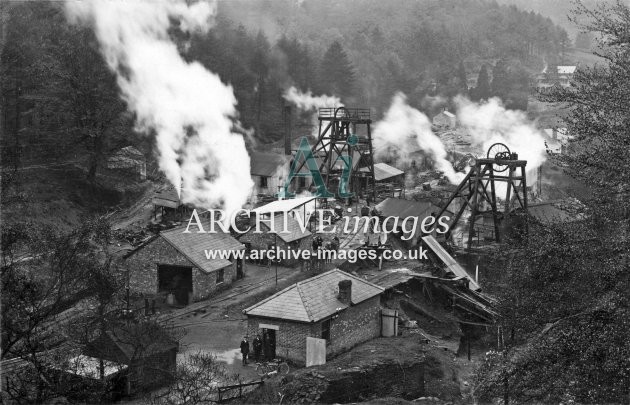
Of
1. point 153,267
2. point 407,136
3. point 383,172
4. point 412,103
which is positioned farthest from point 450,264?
point 412,103

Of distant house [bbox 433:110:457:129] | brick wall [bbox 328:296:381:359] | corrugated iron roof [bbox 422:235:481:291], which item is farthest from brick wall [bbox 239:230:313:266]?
distant house [bbox 433:110:457:129]

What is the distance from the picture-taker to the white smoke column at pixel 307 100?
68.4 metres

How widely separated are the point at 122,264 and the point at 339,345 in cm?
1080

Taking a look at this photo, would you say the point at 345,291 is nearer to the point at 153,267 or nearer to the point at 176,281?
the point at 176,281

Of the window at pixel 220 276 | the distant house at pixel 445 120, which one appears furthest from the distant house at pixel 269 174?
the distant house at pixel 445 120

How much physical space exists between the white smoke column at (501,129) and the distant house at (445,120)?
147 centimetres

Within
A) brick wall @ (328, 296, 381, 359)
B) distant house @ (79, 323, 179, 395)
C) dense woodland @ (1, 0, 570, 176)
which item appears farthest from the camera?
dense woodland @ (1, 0, 570, 176)

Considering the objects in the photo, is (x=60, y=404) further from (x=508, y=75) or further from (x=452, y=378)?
(x=508, y=75)

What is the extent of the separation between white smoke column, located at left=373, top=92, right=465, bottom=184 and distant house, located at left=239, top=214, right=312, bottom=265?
69.6 feet

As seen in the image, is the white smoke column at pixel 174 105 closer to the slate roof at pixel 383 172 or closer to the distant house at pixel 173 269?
the distant house at pixel 173 269

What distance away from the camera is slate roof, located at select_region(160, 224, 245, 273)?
27.2 meters

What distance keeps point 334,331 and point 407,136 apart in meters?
43.9

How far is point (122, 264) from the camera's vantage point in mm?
27641

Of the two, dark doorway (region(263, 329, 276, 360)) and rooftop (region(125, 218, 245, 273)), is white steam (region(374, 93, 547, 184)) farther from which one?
dark doorway (region(263, 329, 276, 360))
